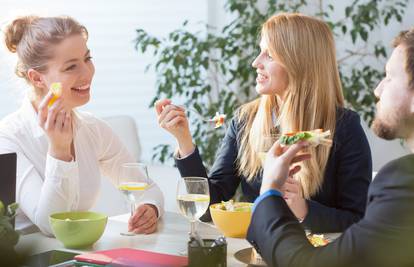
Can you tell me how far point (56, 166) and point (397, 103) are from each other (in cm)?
103

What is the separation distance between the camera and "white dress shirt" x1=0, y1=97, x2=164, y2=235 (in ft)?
6.95

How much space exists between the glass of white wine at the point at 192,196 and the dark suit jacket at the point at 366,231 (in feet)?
1.28

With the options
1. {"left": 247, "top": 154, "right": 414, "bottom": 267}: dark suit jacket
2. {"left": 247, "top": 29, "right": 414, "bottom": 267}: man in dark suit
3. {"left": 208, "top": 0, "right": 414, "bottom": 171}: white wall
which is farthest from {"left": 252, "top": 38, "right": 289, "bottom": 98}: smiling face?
{"left": 208, "top": 0, "right": 414, "bottom": 171}: white wall

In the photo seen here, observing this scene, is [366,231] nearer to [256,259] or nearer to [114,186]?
[256,259]

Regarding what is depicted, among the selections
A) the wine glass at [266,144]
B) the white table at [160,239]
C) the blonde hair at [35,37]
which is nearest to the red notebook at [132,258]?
the white table at [160,239]

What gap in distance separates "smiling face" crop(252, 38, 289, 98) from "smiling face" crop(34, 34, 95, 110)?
0.59 meters

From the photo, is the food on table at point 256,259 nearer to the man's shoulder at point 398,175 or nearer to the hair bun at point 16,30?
the man's shoulder at point 398,175

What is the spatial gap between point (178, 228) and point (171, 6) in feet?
8.78

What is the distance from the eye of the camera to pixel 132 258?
1.66 m

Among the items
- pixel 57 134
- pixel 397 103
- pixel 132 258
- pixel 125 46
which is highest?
pixel 125 46

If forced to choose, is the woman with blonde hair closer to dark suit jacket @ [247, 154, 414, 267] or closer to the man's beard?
the man's beard

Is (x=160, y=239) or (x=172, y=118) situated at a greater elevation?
(x=172, y=118)

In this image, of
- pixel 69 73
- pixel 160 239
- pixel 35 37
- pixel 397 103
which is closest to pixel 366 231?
pixel 397 103

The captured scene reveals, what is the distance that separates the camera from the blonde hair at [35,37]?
2451 mm
